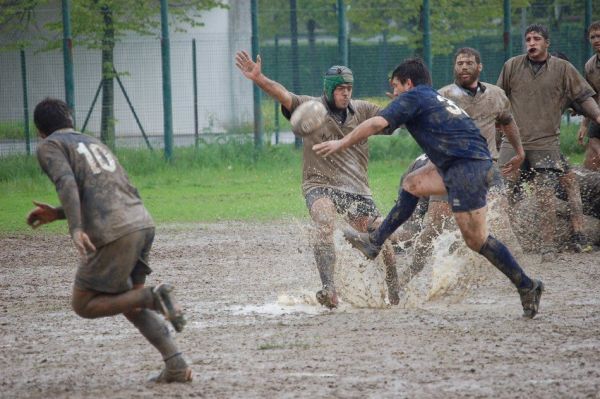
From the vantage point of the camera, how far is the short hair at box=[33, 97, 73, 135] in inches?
268

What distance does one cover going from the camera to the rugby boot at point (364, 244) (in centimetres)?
870

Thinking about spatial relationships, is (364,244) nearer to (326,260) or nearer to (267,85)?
(326,260)

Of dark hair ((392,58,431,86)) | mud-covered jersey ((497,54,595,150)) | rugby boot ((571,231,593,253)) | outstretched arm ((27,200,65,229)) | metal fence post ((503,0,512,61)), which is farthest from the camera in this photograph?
metal fence post ((503,0,512,61))

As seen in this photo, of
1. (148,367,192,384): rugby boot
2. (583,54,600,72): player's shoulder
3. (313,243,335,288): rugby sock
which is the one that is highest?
(583,54,600,72): player's shoulder

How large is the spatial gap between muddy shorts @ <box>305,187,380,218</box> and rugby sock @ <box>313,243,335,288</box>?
1.25 feet

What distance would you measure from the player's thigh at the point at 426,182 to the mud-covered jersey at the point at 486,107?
1.79m

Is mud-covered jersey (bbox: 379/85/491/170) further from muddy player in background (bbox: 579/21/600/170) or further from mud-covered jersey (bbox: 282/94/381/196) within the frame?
muddy player in background (bbox: 579/21/600/170)

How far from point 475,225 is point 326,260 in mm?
1360

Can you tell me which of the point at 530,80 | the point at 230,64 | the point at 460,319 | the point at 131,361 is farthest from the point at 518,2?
the point at 131,361

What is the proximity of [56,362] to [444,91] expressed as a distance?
4760 mm

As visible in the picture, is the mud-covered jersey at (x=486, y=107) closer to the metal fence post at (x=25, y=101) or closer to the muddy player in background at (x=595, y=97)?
the muddy player in background at (x=595, y=97)

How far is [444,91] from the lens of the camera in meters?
10.3

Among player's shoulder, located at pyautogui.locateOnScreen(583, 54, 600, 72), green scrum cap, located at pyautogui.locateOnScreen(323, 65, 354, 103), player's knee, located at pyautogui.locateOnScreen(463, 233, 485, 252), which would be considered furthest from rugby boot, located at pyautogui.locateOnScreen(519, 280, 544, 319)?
player's shoulder, located at pyautogui.locateOnScreen(583, 54, 600, 72)

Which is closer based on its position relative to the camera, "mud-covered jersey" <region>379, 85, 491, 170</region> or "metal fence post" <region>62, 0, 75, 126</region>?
"mud-covered jersey" <region>379, 85, 491, 170</region>
